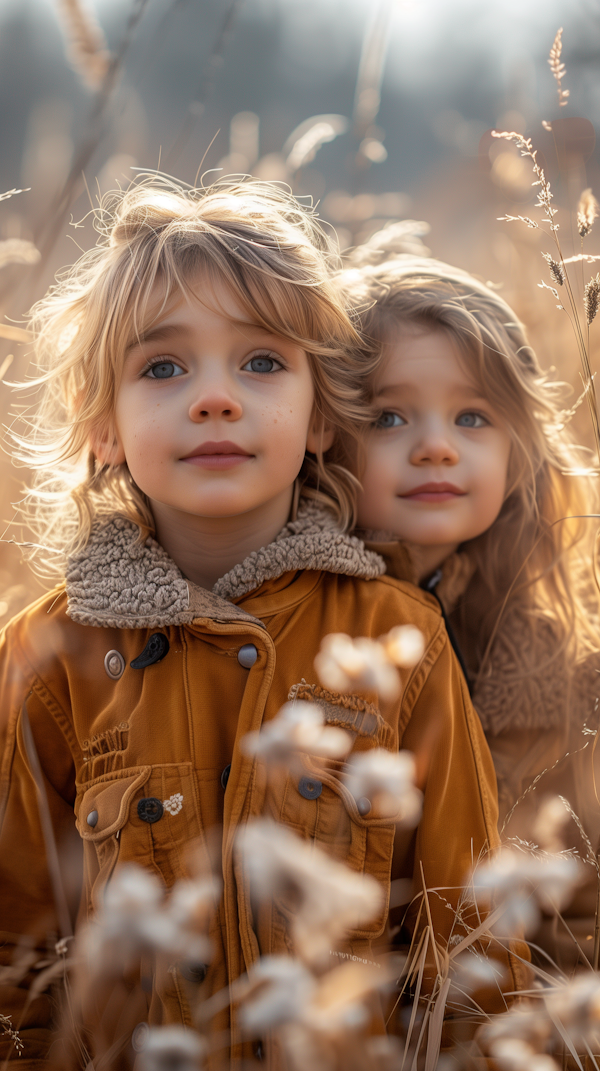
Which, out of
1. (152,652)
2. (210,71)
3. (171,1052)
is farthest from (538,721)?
(210,71)

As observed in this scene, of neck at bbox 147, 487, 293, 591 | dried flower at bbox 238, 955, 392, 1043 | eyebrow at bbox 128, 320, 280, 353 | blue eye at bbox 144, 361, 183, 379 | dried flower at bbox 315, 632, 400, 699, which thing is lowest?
dried flower at bbox 238, 955, 392, 1043

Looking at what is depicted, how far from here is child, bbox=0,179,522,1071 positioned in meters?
1.33

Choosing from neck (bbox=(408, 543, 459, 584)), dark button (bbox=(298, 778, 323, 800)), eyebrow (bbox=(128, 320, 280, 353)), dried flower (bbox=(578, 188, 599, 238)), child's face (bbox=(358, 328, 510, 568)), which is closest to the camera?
dried flower (bbox=(578, 188, 599, 238))

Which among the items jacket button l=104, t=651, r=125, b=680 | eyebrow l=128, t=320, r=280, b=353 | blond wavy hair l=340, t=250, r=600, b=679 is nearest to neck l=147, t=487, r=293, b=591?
jacket button l=104, t=651, r=125, b=680

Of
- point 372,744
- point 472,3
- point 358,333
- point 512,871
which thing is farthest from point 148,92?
point 512,871

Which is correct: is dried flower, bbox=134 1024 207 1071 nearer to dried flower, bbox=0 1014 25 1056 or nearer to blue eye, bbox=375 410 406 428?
dried flower, bbox=0 1014 25 1056

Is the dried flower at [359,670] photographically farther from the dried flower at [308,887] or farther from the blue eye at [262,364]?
the blue eye at [262,364]

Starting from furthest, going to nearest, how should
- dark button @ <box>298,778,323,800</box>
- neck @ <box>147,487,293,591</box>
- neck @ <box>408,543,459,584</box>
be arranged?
neck @ <box>408,543,459,584</box> < neck @ <box>147,487,293,591</box> < dark button @ <box>298,778,323,800</box>

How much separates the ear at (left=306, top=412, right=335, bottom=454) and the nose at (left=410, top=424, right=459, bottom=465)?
0.19 metres

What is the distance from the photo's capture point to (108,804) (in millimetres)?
1337

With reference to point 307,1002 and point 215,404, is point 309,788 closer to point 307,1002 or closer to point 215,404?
point 215,404

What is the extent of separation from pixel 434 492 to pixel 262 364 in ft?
1.57

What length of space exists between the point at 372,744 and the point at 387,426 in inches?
27.7

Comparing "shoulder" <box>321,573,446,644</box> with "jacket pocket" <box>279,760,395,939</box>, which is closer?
"jacket pocket" <box>279,760,395,939</box>
